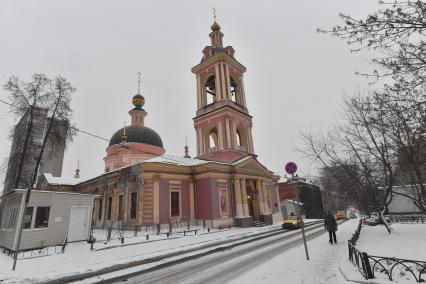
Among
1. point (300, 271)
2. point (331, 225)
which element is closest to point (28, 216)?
point (300, 271)

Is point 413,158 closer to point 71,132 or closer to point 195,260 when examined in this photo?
point 195,260

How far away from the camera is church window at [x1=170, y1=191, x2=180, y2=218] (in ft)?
75.6

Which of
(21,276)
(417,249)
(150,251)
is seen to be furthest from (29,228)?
(417,249)

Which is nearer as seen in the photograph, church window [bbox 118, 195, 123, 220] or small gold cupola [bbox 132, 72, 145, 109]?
church window [bbox 118, 195, 123, 220]

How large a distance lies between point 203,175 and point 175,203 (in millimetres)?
4041

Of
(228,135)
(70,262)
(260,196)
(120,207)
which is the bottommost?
(70,262)

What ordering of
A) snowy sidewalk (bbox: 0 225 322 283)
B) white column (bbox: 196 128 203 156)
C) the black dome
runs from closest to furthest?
snowy sidewalk (bbox: 0 225 322 283), white column (bbox: 196 128 203 156), the black dome

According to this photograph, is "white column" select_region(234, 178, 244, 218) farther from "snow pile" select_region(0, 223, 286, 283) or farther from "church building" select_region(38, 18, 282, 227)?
"snow pile" select_region(0, 223, 286, 283)

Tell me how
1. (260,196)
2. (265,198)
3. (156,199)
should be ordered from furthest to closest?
1. (265,198)
2. (260,196)
3. (156,199)

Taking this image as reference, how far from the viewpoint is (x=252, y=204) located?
29625mm

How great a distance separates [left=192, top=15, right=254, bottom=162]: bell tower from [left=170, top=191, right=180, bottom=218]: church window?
7.45 meters

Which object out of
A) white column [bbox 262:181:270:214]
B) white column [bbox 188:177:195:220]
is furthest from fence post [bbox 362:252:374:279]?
white column [bbox 262:181:270:214]

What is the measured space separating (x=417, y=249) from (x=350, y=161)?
Answer: 6.71 metres

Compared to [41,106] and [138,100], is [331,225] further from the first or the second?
[138,100]
